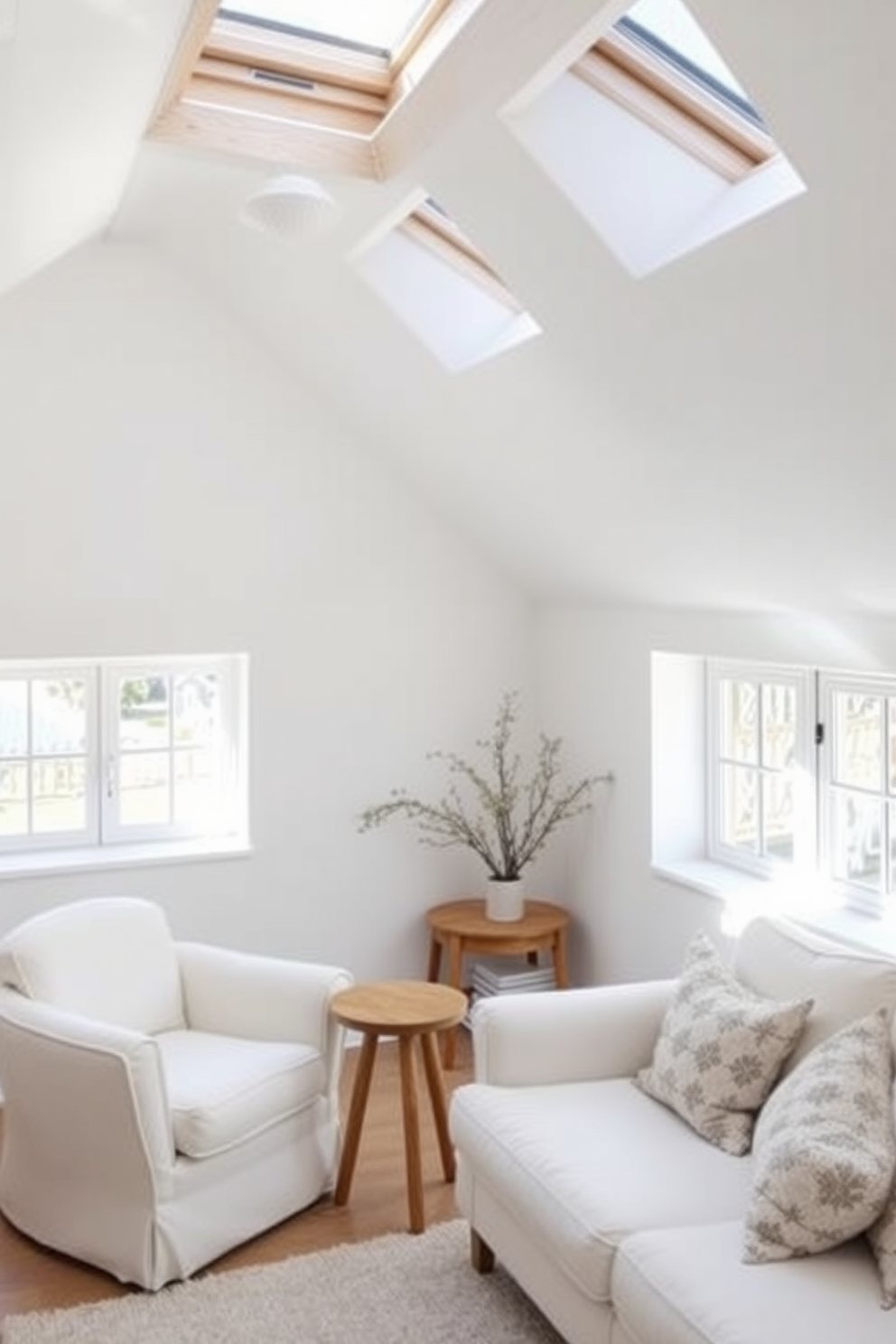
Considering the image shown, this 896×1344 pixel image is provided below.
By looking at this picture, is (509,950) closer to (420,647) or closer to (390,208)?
(420,647)

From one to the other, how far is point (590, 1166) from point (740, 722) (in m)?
1.86

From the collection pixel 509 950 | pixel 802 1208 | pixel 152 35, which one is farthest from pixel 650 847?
pixel 152 35

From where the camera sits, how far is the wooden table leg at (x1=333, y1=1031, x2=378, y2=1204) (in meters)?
3.23

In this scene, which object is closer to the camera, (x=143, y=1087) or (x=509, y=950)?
(x=143, y=1087)

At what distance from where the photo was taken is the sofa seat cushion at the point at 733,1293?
1.92m

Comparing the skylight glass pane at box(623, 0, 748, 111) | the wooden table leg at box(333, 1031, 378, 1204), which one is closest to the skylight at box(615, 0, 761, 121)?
the skylight glass pane at box(623, 0, 748, 111)

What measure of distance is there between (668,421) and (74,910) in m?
2.02

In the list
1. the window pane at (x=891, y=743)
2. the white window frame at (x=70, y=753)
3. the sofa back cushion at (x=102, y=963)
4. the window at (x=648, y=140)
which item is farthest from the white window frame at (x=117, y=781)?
the window at (x=648, y=140)

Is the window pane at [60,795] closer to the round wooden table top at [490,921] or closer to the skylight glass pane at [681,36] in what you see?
the round wooden table top at [490,921]

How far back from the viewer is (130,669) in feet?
13.9

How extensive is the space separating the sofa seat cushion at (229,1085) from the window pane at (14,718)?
48.7 inches

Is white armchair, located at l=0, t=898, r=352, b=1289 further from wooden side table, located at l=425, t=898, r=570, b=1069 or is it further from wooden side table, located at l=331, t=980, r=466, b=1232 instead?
wooden side table, located at l=425, t=898, r=570, b=1069

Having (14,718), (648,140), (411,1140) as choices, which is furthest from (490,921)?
(648,140)

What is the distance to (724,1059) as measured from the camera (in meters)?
2.63
